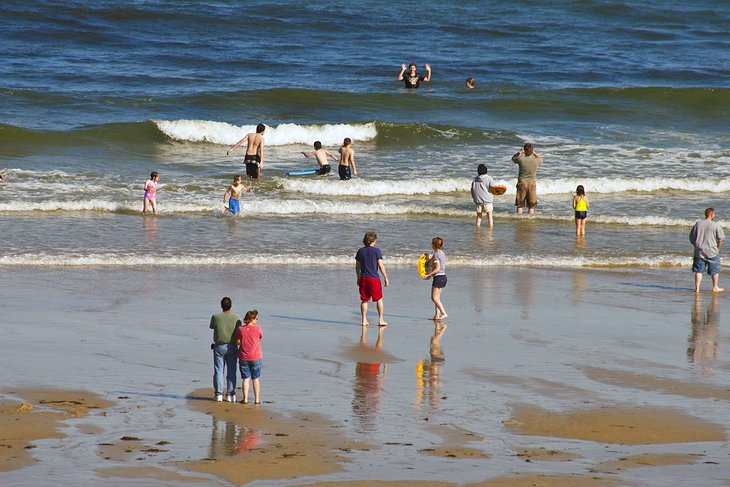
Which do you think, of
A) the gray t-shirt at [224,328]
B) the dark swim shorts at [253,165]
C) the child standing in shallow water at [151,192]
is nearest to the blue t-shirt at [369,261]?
the gray t-shirt at [224,328]

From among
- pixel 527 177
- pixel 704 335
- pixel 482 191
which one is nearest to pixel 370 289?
pixel 704 335

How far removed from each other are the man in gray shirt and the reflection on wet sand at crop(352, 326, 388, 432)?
540 centimetres

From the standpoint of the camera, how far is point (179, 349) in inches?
450

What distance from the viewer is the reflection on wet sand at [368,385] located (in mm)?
9388

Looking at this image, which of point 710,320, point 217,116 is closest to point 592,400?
point 710,320

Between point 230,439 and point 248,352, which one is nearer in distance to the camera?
point 230,439

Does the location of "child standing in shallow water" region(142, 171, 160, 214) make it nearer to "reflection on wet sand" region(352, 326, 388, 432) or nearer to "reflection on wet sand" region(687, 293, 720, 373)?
"reflection on wet sand" region(352, 326, 388, 432)

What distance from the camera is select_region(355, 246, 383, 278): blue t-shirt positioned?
13.0 meters

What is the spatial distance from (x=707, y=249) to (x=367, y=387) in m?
6.94

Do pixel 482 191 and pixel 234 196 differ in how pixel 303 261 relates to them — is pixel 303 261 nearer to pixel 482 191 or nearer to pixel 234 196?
pixel 234 196

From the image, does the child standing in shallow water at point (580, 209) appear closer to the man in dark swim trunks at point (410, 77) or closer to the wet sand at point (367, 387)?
the wet sand at point (367, 387)

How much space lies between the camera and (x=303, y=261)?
16953mm

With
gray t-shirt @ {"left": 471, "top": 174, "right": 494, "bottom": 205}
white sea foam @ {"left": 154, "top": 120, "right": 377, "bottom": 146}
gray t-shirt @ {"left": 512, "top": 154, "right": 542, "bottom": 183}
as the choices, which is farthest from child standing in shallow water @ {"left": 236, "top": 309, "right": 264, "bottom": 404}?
white sea foam @ {"left": 154, "top": 120, "right": 377, "bottom": 146}

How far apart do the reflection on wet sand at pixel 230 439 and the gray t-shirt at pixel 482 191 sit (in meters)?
11.8
